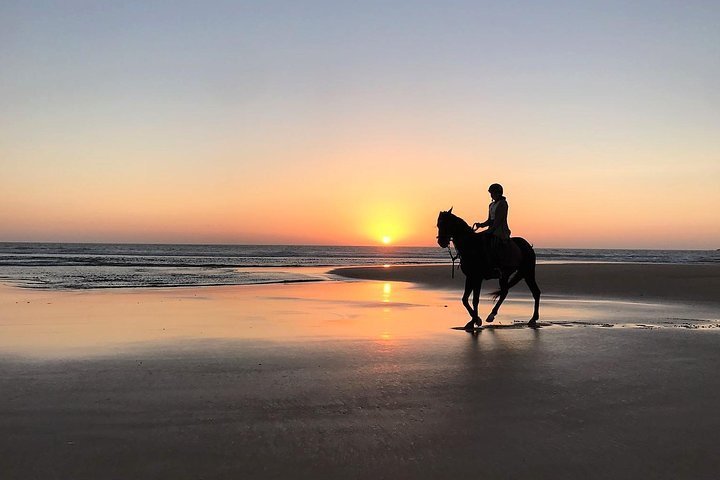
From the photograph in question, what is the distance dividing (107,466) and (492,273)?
8031 mm

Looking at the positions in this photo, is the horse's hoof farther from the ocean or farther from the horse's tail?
the ocean

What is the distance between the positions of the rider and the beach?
1.29 meters

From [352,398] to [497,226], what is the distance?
6324 millimetres

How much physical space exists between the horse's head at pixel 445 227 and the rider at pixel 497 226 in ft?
1.93

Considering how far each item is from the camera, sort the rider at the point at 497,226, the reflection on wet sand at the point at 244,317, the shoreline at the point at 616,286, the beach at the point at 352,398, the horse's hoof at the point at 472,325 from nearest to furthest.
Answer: the beach at the point at 352,398
the reflection on wet sand at the point at 244,317
the horse's hoof at the point at 472,325
the rider at the point at 497,226
the shoreline at the point at 616,286

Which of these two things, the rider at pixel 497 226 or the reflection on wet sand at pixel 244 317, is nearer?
the reflection on wet sand at pixel 244 317

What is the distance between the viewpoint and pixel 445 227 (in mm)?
10055

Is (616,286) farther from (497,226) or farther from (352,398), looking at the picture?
(352,398)


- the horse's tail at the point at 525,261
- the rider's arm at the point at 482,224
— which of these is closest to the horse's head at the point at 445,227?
the rider's arm at the point at 482,224

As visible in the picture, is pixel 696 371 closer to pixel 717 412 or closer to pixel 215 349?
pixel 717 412

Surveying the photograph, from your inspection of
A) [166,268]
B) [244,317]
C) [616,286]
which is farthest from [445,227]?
[166,268]

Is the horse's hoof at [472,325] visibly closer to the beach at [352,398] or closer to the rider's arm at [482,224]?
the beach at [352,398]

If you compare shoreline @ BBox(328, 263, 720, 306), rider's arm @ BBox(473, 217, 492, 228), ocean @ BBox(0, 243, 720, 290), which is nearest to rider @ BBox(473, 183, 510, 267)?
rider's arm @ BBox(473, 217, 492, 228)

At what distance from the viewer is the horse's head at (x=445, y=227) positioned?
395 inches
